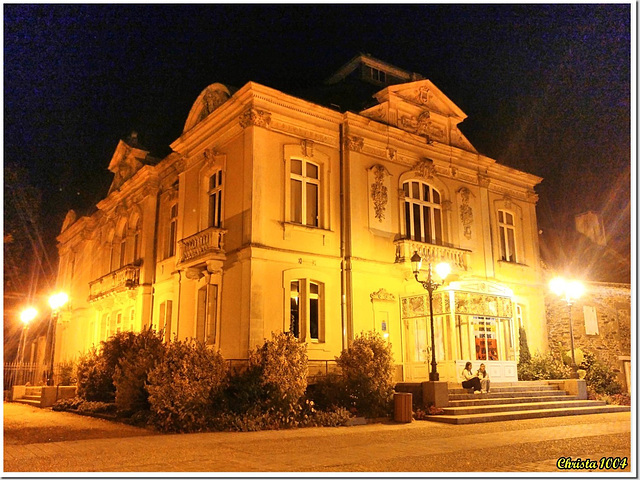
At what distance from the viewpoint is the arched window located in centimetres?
2281

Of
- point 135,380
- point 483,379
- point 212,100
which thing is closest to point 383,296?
point 483,379

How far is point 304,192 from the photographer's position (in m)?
20.1

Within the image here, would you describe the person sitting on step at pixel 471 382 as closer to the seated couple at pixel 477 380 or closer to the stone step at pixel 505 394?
the seated couple at pixel 477 380

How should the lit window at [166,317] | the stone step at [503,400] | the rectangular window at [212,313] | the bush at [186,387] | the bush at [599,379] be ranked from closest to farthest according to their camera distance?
the bush at [186,387] < the stone step at [503,400] < the rectangular window at [212,313] < the bush at [599,379] < the lit window at [166,317]

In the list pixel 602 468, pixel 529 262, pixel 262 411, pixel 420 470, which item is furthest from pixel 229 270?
pixel 529 262

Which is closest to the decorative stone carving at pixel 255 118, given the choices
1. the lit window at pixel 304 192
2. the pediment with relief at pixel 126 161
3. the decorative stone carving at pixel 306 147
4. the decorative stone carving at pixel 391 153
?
the decorative stone carving at pixel 306 147

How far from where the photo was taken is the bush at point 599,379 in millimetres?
21875

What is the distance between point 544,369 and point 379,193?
375 inches

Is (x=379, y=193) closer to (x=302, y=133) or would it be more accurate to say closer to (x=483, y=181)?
(x=302, y=133)

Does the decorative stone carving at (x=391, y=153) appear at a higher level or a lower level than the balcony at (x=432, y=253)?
higher

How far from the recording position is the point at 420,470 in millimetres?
8445

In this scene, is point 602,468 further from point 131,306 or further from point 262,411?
point 131,306

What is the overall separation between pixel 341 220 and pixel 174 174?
9.24 m

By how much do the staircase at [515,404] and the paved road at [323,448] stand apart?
1.03 metres
